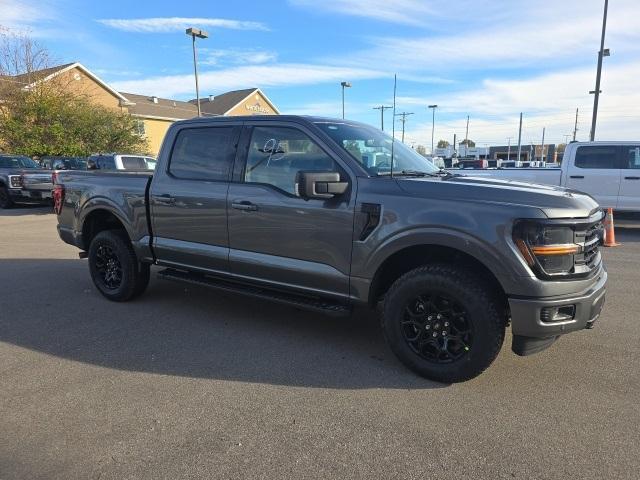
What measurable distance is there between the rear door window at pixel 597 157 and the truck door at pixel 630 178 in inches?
7.0

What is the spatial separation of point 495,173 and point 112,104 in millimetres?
38370

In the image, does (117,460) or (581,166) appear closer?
(117,460)

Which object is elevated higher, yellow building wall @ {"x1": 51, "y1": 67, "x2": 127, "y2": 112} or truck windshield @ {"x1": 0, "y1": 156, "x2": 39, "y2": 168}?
yellow building wall @ {"x1": 51, "y1": 67, "x2": 127, "y2": 112}

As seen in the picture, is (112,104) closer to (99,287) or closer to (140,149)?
(140,149)

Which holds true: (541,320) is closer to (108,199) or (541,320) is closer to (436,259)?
(436,259)

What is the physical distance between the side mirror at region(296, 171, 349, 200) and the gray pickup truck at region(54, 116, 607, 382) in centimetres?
1

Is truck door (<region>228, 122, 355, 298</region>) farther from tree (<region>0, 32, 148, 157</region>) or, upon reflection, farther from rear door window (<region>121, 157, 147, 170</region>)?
tree (<region>0, 32, 148, 157</region>)

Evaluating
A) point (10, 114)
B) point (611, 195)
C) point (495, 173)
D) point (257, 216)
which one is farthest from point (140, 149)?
point (257, 216)

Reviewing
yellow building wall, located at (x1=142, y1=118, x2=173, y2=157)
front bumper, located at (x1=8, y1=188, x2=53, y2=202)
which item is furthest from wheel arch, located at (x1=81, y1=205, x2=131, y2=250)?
yellow building wall, located at (x1=142, y1=118, x2=173, y2=157)

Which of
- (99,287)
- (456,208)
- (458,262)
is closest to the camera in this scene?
(456,208)

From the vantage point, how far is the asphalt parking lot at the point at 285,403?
2670 millimetres

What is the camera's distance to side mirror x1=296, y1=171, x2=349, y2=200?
3580 millimetres

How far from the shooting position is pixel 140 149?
1271 inches

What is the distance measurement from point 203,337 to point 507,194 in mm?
2861
